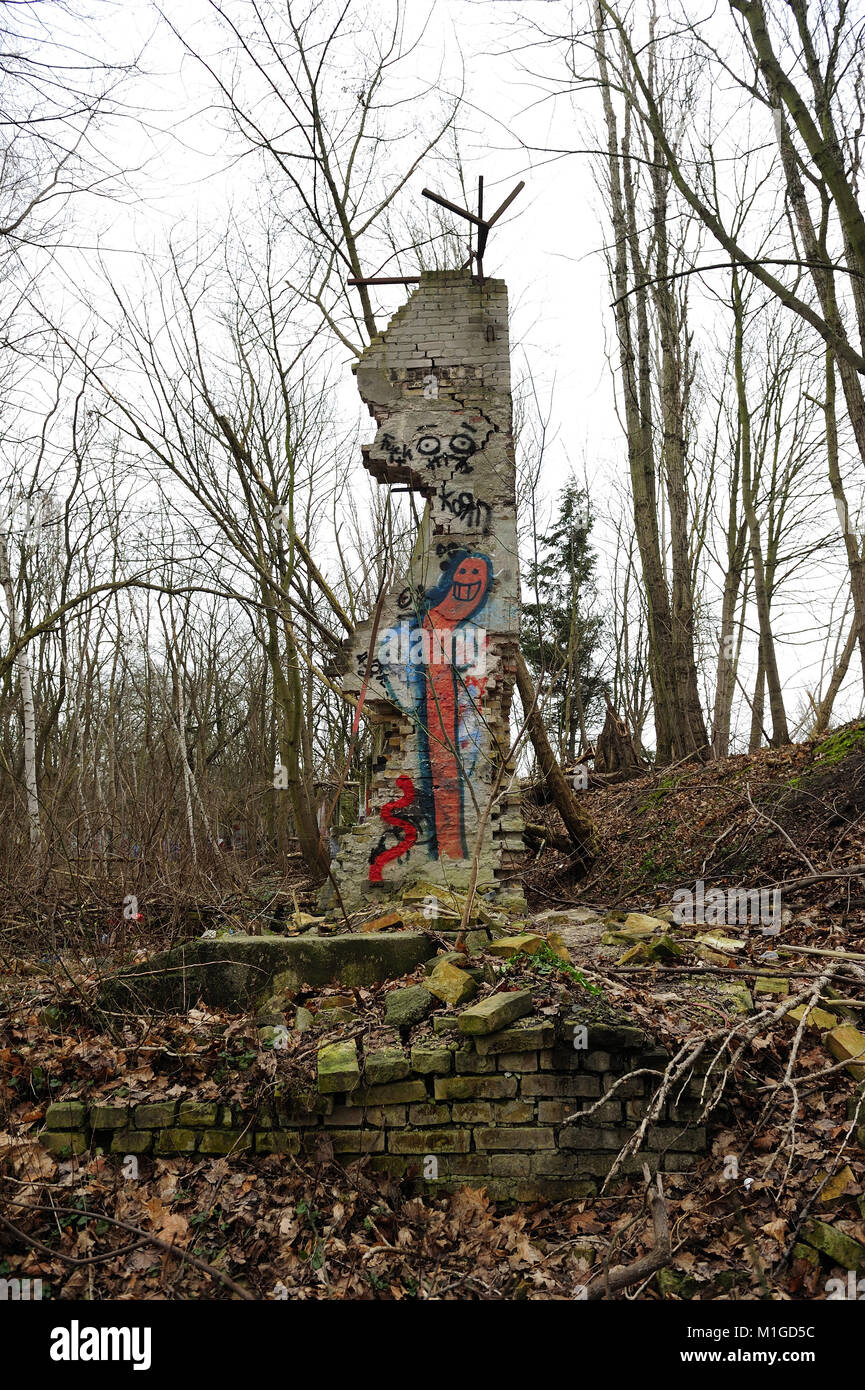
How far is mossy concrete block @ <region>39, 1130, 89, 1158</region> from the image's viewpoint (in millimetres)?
4094

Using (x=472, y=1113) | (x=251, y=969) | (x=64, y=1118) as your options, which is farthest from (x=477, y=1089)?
(x=64, y=1118)

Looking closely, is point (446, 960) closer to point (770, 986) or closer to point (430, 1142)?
point (430, 1142)

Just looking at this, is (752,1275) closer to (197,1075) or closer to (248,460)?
(197,1075)

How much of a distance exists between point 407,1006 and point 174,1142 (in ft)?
4.05

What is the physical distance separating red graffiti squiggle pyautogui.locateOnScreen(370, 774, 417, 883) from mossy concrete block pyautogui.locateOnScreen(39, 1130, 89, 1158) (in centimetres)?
365

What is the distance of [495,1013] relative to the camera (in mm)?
4027

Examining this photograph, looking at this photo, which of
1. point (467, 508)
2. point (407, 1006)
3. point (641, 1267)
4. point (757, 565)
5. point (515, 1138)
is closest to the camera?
point (641, 1267)

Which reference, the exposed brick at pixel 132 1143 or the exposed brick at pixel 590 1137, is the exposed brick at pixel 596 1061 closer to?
the exposed brick at pixel 590 1137

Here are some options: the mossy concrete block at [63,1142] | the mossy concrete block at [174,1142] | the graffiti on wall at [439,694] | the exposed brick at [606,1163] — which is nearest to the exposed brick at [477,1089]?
the exposed brick at [606,1163]

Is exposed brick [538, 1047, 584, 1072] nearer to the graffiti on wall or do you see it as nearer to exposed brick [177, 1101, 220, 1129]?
exposed brick [177, 1101, 220, 1129]

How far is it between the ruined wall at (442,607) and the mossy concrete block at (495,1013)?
3.27 meters

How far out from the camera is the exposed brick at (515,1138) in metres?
3.93
